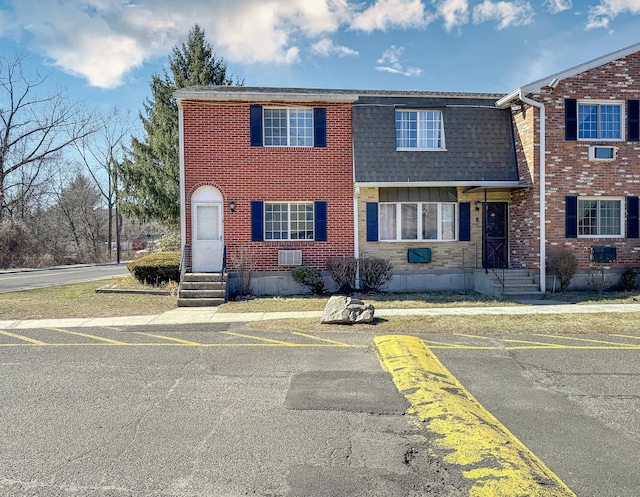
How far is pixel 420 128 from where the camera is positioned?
1467cm

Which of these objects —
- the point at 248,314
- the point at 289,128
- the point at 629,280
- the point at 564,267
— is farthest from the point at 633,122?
the point at 248,314

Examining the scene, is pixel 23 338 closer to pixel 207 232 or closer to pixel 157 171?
pixel 207 232

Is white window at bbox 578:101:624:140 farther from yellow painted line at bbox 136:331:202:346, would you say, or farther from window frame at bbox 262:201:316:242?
yellow painted line at bbox 136:331:202:346

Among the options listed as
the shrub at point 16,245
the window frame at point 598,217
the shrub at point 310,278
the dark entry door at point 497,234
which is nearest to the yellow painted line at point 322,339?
the shrub at point 310,278

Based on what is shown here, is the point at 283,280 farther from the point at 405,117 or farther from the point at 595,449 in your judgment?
the point at 595,449

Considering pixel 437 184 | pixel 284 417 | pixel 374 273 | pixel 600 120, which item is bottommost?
pixel 284 417

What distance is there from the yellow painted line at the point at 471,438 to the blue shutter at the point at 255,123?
987 centimetres

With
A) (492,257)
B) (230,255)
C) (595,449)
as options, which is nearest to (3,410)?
(595,449)

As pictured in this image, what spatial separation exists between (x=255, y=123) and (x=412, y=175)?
5371 mm

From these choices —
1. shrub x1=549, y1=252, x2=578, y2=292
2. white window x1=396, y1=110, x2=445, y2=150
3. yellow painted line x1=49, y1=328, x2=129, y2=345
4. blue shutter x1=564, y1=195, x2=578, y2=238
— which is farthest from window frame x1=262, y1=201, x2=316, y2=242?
blue shutter x1=564, y1=195, x2=578, y2=238

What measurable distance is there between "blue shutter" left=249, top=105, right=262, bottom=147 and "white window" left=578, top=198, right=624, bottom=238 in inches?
422

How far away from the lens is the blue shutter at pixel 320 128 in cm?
1439

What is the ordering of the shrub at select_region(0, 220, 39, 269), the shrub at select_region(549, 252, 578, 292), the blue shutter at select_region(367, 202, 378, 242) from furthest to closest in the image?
the shrub at select_region(0, 220, 39, 269) < the blue shutter at select_region(367, 202, 378, 242) < the shrub at select_region(549, 252, 578, 292)

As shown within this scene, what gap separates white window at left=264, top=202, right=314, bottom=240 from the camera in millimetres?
14445
